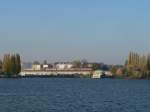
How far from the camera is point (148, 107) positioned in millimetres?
59781

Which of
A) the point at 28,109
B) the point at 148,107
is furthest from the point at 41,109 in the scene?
the point at 148,107

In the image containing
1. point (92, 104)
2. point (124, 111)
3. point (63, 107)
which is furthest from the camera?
point (92, 104)

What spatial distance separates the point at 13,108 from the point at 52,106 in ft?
16.0

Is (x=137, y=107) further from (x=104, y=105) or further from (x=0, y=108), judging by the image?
(x=0, y=108)

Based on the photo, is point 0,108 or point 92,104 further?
point 92,104

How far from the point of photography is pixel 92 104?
63.1 m

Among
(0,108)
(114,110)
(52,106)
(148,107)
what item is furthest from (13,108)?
(148,107)

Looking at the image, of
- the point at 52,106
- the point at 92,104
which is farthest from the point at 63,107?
the point at 92,104

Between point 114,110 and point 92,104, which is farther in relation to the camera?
point 92,104

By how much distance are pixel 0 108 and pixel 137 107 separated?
1415cm

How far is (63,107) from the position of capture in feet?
194

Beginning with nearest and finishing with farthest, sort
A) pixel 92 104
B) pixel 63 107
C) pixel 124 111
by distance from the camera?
pixel 124 111
pixel 63 107
pixel 92 104

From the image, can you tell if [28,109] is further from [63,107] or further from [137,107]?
[137,107]

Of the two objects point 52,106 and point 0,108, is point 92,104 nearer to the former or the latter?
point 52,106
